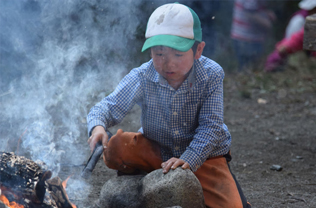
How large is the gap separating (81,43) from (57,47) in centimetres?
29

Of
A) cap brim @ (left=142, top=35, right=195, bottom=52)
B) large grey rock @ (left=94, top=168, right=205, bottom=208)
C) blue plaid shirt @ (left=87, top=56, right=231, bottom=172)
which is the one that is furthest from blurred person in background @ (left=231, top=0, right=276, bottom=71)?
large grey rock @ (left=94, top=168, right=205, bottom=208)

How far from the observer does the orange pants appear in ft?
8.03

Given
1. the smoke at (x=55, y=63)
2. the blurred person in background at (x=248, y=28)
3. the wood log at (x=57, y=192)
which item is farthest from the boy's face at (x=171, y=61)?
the blurred person in background at (x=248, y=28)

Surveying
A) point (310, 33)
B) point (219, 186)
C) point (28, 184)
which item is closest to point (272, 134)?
point (310, 33)

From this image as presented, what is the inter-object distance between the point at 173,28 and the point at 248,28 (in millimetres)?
4940

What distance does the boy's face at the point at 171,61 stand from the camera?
2.32m

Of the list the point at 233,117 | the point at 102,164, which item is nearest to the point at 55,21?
the point at 102,164

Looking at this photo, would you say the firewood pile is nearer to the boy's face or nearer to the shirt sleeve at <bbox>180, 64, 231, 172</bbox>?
the shirt sleeve at <bbox>180, 64, 231, 172</bbox>

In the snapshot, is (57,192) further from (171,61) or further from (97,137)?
(171,61)

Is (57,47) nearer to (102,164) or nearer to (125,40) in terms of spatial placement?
(125,40)

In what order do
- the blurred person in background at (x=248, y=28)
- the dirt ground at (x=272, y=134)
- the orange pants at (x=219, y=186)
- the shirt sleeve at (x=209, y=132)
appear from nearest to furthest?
the shirt sleeve at (x=209, y=132) < the orange pants at (x=219, y=186) < the dirt ground at (x=272, y=134) < the blurred person in background at (x=248, y=28)

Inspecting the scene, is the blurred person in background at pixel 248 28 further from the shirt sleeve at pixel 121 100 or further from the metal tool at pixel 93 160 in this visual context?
the metal tool at pixel 93 160

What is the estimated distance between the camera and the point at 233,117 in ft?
16.2

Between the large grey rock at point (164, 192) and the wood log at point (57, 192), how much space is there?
0.39m
